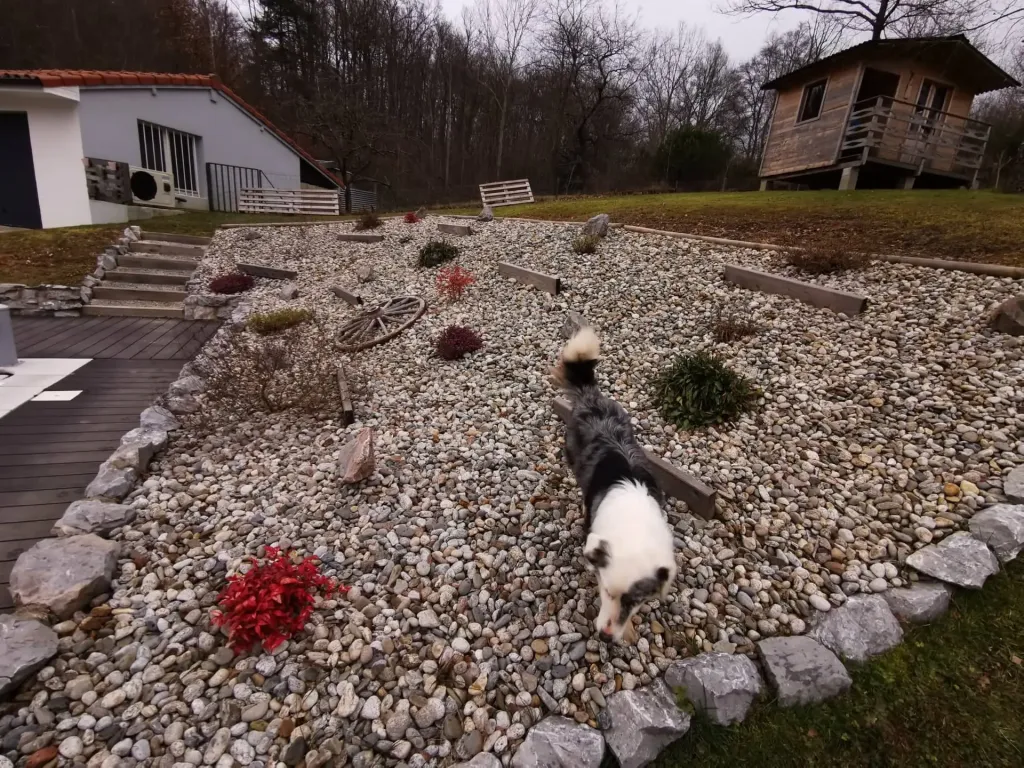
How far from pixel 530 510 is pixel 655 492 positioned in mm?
1115

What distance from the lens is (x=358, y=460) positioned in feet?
13.0

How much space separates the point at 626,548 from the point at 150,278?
1142 cm

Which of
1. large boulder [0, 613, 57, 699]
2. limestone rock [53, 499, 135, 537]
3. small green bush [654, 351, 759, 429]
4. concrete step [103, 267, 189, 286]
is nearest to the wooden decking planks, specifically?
concrete step [103, 267, 189, 286]

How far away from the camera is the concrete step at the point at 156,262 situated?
10.1 metres

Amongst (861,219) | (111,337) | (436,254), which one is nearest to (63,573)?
(111,337)

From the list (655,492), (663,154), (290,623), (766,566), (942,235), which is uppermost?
(663,154)

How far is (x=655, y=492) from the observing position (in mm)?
3012

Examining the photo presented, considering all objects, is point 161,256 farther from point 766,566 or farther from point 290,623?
point 766,566

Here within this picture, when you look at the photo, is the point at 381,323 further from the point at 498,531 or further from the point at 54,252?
the point at 54,252

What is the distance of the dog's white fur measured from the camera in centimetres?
232

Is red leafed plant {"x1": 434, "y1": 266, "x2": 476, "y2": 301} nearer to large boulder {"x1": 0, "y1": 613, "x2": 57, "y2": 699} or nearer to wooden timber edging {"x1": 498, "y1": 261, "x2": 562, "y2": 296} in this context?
wooden timber edging {"x1": 498, "y1": 261, "x2": 562, "y2": 296}

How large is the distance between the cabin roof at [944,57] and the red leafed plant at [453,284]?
1666 centimetres

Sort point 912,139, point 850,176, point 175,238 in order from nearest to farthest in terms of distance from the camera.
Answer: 1. point 175,238
2. point 912,139
3. point 850,176

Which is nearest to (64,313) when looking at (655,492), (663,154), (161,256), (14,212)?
(161,256)
